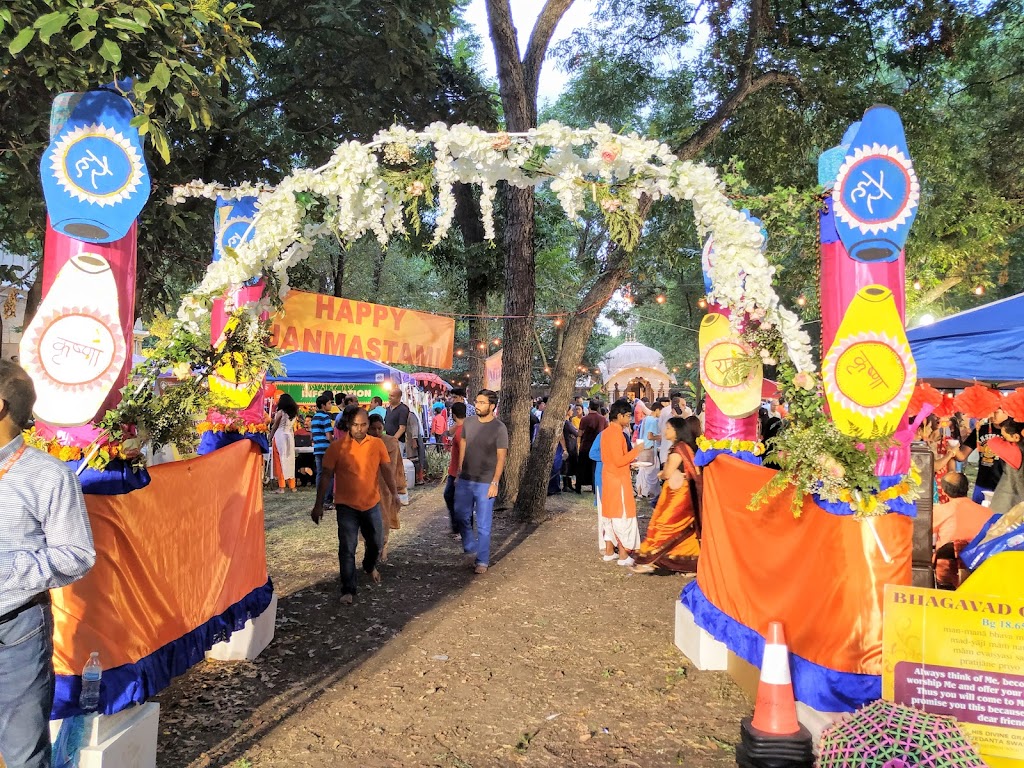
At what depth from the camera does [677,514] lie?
8023mm

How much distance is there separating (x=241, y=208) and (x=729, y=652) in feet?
16.6

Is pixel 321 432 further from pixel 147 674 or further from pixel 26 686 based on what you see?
pixel 26 686

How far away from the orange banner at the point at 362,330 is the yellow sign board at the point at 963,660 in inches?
231

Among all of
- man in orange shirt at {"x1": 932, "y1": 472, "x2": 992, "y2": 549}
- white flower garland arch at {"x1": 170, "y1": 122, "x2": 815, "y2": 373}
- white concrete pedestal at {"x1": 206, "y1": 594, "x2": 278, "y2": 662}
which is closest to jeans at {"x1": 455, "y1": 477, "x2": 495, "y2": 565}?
white concrete pedestal at {"x1": 206, "y1": 594, "x2": 278, "y2": 662}

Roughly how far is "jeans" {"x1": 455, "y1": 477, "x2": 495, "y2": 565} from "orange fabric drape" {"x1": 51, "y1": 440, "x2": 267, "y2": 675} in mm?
2784

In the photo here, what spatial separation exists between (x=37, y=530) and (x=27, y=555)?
14cm

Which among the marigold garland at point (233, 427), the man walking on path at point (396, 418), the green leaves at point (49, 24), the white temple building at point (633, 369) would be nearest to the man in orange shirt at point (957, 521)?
the marigold garland at point (233, 427)

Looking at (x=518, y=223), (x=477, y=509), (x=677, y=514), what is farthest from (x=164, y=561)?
(x=518, y=223)

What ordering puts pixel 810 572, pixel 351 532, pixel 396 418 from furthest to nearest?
pixel 396 418 < pixel 351 532 < pixel 810 572

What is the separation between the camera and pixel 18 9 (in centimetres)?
408

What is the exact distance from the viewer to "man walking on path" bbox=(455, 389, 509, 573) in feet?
25.8

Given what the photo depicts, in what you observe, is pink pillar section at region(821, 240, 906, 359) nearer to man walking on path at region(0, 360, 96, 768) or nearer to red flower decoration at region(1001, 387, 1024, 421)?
man walking on path at region(0, 360, 96, 768)

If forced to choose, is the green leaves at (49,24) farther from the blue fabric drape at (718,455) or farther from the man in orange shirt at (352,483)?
the blue fabric drape at (718,455)

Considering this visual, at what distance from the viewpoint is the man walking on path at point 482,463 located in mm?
7875
